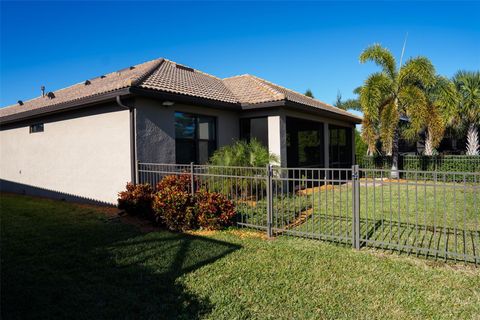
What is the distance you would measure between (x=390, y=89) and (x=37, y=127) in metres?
17.1

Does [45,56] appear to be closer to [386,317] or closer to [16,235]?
[16,235]

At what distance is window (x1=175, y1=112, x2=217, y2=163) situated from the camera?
10391mm

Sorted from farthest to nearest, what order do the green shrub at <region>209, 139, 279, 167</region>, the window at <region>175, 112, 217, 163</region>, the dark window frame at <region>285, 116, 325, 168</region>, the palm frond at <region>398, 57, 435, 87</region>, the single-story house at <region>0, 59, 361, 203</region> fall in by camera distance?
the palm frond at <region>398, 57, 435, 87</region> < the dark window frame at <region>285, 116, 325, 168</region> < the window at <region>175, 112, 217, 163</region> < the green shrub at <region>209, 139, 279, 167</region> < the single-story house at <region>0, 59, 361, 203</region>

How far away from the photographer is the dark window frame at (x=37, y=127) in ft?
40.8

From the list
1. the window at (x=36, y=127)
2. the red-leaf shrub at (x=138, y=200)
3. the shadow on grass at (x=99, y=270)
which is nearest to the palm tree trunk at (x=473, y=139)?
the shadow on grass at (x=99, y=270)

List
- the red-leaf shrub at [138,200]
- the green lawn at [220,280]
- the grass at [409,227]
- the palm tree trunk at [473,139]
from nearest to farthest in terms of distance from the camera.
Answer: the green lawn at [220,280] → the grass at [409,227] → the red-leaf shrub at [138,200] → the palm tree trunk at [473,139]

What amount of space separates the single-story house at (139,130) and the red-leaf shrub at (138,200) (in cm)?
101

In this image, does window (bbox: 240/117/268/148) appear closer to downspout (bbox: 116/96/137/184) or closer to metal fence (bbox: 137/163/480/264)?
metal fence (bbox: 137/163/480/264)

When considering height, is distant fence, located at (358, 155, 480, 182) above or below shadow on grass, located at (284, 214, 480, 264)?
above

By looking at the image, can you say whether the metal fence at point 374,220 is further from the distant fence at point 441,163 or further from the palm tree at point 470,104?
the palm tree at point 470,104

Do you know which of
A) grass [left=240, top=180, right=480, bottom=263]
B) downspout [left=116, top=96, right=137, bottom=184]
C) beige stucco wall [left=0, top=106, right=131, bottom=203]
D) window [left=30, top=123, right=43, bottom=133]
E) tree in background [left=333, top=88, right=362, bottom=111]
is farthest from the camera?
tree in background [left=333, top=88, right=362, bottom=111]

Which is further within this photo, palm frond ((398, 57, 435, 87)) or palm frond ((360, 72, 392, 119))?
palm frond ((360, 72, 392, 119))

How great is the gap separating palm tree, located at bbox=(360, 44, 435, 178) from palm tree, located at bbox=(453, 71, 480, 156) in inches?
166

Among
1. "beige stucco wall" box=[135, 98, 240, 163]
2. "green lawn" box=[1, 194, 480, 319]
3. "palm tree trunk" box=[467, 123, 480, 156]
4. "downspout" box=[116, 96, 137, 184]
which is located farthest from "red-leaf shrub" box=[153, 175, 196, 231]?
"palm tree trunk" box=[467, 123, 480, 156]
